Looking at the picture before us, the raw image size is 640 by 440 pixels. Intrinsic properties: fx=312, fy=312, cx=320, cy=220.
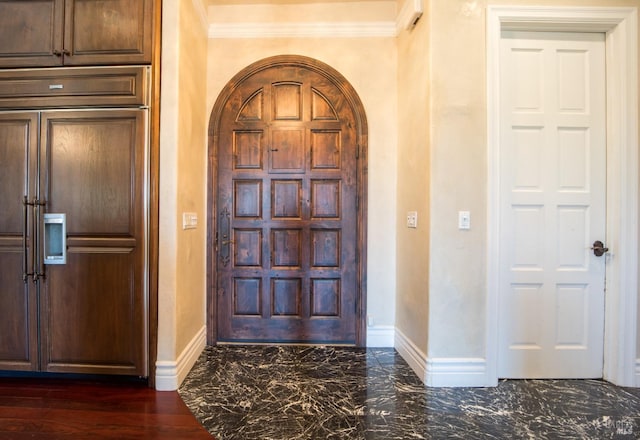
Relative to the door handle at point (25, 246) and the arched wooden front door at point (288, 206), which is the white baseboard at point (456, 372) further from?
the door handle at point (25, 246)

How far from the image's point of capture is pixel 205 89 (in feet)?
8.86

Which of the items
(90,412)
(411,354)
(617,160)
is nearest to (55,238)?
(90,412)

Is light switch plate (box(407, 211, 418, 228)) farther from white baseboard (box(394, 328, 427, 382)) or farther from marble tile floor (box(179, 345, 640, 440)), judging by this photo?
marble tile floor (box(179, 345, 640, 440))

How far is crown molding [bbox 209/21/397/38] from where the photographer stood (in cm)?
272

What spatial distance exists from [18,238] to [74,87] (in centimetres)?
106

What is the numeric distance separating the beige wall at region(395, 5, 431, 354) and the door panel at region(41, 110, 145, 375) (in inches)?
74.1

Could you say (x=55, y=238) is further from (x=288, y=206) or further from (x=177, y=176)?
(x=288, y=206)

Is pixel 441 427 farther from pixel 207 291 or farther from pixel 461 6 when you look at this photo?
pixel 461 6

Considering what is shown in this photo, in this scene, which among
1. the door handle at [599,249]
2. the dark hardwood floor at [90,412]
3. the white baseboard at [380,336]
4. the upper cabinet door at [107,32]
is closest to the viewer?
the dark hardwood floor at [90,412]

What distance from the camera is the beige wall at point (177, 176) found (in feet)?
6.72

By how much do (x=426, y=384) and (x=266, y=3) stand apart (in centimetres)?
327

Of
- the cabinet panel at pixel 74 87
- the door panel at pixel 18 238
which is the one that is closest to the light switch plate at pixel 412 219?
the cabinet panel at pixel 74 87

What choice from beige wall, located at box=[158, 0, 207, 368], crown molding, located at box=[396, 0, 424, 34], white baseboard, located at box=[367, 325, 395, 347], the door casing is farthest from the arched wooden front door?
the door casing

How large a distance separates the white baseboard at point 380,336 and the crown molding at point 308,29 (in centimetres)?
256
